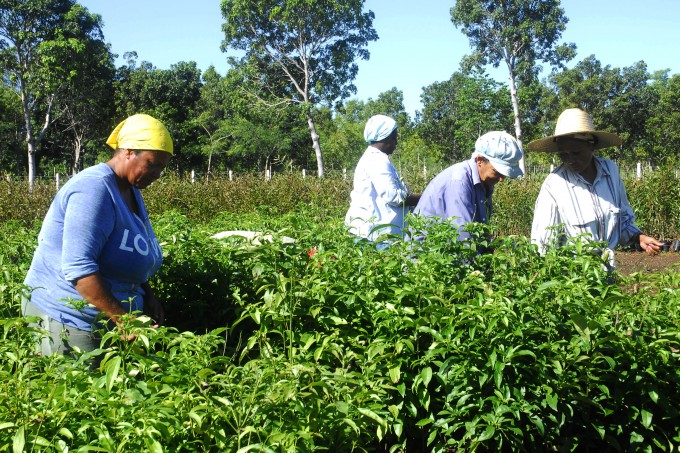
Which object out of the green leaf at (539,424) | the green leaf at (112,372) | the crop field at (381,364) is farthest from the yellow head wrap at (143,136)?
A: the green leaf at (539,424)

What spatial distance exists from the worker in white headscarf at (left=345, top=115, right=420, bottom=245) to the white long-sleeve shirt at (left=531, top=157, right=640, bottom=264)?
101 cm

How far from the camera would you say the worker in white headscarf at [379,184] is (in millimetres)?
4598

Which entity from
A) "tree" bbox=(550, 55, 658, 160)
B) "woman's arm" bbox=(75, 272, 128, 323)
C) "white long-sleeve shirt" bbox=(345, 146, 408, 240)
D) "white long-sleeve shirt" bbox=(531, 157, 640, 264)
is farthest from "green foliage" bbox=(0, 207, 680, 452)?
"tree" bbox=(550, 55, 658, 160)

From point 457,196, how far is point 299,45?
35.5 m

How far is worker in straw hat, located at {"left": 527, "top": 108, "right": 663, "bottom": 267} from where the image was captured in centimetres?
387

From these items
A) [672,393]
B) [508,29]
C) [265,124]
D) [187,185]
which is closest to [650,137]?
[508,29]

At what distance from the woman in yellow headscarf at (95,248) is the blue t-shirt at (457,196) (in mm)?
1547

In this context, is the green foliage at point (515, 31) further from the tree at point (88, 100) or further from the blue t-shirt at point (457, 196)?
the blue t-shirt at point (457, 196)

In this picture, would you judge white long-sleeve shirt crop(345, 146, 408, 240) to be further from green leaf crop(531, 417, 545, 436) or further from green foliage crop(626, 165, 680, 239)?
green foliage crop(626, 165, 680, 239)

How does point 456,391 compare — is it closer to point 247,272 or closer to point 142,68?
point 247,272

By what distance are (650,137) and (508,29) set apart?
1411 centimetres

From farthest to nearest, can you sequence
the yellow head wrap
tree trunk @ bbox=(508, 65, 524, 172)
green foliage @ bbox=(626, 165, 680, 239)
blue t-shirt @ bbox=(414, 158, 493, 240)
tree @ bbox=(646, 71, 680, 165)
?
tree @ bbox=(646, 71, 680, 165) → tree trunk @ bbox=(508, 65, 524, 172) → green foliage @ bbox=(626, 165, 680, 239) → blue t-shirt @ bbox=(414, 158, 493, 240) → the yellow head wrap

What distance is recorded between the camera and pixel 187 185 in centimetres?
1429

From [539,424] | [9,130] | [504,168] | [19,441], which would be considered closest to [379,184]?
[504,168]
